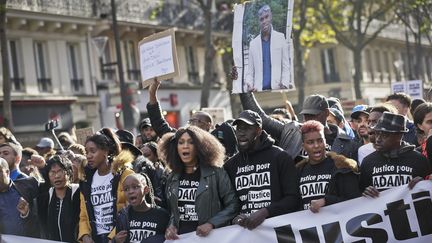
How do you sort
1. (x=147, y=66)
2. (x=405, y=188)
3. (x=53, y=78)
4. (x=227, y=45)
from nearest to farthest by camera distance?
(x=405, y=188) → (x=147, y=66) → (x=53, y=78) → (x=227, y=45)

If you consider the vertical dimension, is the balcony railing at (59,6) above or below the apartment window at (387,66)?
above

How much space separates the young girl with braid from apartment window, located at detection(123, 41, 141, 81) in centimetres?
2613

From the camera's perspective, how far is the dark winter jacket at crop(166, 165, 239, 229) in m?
6.78

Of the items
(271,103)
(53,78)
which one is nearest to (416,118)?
(53,78)

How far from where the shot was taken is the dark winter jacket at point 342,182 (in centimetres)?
659

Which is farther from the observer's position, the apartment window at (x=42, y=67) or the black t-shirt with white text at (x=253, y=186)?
the apartment window at (x=42, y=67)

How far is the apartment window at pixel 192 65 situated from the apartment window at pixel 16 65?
10.2 metres

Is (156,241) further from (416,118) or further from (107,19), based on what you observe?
(107,19)

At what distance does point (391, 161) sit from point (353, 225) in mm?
640

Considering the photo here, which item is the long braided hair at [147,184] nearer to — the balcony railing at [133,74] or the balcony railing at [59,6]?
the balcony railing at [59,6]

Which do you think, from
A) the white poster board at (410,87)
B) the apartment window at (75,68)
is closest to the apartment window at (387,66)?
the apartment window at (75,68)

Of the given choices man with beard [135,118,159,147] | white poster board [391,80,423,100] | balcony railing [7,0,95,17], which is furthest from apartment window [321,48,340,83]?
man with beard [135,118,159,147]

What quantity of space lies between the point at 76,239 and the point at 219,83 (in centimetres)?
3125

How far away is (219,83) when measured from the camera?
39.0 m
